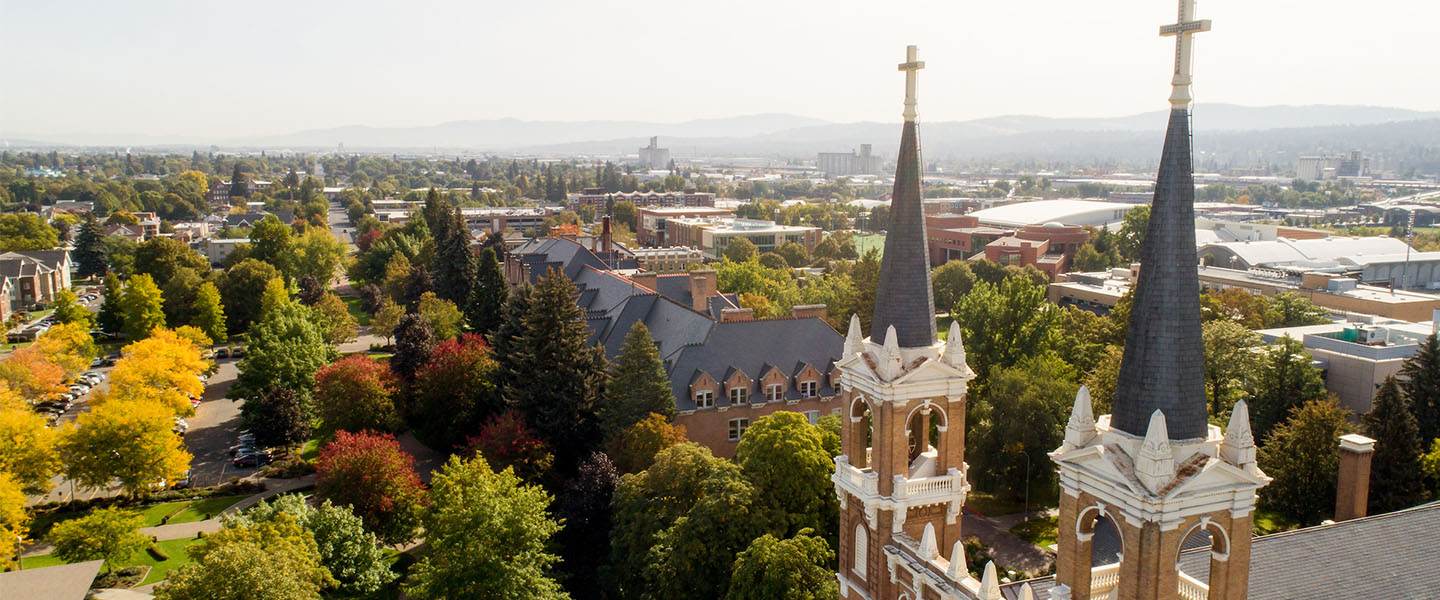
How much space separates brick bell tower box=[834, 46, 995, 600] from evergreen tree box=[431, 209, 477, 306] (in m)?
81.7

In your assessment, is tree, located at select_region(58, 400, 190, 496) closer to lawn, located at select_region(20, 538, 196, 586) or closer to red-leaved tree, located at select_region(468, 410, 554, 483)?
lawn, located at select_region(20, 538, 196, 586)

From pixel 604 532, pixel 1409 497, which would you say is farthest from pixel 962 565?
pixel 1409 497

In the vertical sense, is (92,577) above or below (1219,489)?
below

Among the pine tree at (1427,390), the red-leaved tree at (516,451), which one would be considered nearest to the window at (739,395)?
the red-leaved tree at (516,451)

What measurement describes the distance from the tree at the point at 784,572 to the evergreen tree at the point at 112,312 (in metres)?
91.3

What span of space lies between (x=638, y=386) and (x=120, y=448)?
30797mm

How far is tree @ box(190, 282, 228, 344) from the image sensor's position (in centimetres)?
9631

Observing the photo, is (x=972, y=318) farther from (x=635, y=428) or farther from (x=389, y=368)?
(x=389, y=368)

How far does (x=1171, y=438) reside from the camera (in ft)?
60.7

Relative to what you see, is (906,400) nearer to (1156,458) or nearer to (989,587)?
(989,587)

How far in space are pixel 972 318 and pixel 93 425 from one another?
5634 cm

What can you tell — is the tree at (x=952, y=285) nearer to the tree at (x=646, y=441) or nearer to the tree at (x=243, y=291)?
the tree at (x=646, y=441)

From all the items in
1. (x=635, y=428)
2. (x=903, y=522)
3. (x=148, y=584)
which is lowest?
(x=148, y=584)

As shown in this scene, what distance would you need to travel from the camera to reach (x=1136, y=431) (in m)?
18.7
